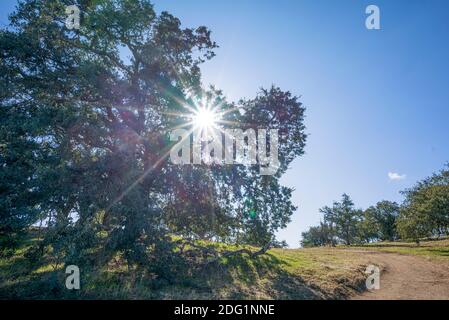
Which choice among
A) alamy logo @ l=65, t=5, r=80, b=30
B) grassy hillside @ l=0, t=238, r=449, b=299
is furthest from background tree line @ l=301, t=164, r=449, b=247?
alamy logo @ l=65, t=5, r=80, b=30

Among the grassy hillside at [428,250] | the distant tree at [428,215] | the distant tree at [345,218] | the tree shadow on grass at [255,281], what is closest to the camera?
the tree shadow on grass at [255,281]

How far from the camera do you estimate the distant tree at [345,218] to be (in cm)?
6538

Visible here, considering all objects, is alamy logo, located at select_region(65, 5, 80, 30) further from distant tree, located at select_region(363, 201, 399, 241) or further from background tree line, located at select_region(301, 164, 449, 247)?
distant tree, located at select_region(363, 201, 399, 241)

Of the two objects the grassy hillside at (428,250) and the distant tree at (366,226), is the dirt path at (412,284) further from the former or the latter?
the distant tree at (366,226)

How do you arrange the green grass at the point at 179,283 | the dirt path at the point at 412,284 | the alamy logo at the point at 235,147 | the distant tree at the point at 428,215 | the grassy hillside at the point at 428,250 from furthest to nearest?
the distant tree at the point at 428,215, the grassy hillside at the point at 428,250, the alamy logo at the point at 235,147, the dirt path at the point at 412,284, the green grass at the point at 179,283

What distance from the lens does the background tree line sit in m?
39.1

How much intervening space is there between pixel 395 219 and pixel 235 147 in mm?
65564

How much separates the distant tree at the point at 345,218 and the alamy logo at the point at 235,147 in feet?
194

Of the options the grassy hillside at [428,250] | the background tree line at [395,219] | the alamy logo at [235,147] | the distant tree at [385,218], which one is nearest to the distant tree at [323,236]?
the background tree line at [395,219]

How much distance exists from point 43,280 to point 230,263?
952 cm
